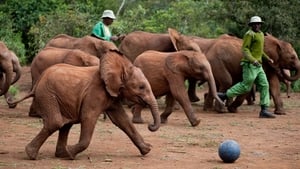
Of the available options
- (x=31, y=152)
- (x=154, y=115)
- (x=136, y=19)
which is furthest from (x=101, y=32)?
(x=136, y=19)

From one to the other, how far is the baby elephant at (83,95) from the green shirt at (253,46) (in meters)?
5.29

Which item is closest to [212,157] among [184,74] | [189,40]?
[184,74]

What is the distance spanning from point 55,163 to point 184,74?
4.63m

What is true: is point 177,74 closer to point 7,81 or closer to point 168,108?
point 168,108

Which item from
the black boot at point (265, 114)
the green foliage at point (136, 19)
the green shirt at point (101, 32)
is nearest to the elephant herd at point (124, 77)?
the green shirt at point (101, 32)

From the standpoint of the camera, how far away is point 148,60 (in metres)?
13.8

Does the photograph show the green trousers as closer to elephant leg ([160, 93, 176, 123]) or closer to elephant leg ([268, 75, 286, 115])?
elephant leg ([268, 75, 286, 115])

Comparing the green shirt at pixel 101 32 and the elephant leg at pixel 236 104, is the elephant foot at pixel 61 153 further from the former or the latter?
the elephant leg at pixel 236 104

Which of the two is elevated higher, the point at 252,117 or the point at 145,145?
Answer: the point at 145,145

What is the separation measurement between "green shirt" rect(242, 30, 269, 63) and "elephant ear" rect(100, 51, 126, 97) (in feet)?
17.6

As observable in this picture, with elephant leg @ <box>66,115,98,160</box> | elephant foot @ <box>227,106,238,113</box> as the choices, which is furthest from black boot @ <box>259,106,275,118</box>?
elephant leg @ <box>66,115,98,160</box>

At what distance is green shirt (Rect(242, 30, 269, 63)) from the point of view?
14414 millimetres

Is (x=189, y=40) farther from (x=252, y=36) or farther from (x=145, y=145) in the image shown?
(x=145, y=145)

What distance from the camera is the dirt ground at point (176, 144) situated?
923cm
